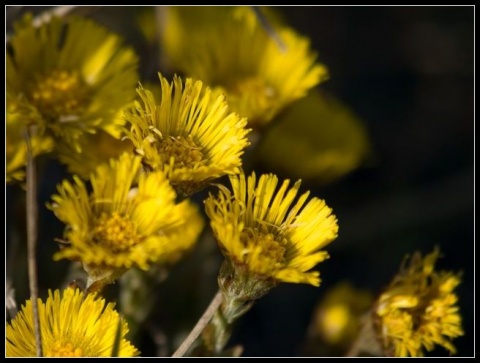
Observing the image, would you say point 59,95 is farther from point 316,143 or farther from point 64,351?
point 316,143

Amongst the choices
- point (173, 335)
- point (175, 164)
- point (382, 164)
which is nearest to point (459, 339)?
point (382, 164)

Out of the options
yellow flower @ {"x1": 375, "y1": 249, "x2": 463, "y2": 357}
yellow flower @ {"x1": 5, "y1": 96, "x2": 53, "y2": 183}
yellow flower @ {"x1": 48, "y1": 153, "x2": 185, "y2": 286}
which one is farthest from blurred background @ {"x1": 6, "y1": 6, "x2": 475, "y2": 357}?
→ yellow flower @ {"x1": 48, "y1": 153, "x2": 185, "y2": 286}

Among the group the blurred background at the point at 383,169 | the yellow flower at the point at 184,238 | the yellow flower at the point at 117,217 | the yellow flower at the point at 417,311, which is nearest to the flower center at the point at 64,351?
the yellow flower at the point at 117,217

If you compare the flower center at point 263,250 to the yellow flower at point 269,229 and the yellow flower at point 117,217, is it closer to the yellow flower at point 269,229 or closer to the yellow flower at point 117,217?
the yellow flower at point 269,229

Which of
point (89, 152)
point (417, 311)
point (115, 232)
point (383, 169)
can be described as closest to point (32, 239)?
point (115, 232)

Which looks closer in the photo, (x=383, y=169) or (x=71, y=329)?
(x=71, y=329)

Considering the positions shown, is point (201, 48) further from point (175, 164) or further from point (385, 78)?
point (385, 78)
